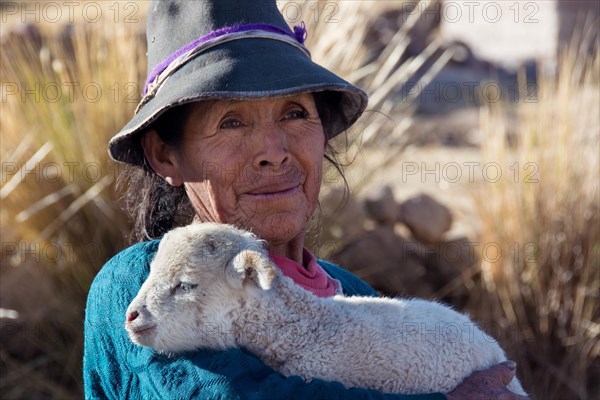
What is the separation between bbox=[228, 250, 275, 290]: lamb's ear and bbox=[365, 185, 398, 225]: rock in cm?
414

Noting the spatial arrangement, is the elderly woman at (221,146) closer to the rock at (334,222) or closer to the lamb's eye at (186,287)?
the lamb's eye at (186,287)

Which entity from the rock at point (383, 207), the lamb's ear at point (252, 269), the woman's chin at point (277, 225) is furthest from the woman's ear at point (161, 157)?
the rock at point (383, 207)

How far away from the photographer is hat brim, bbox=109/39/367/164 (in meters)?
2.55

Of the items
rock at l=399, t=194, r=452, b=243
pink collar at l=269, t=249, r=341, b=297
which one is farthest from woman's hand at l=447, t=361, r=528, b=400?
rock at l=399, t=194, r=452, b=243

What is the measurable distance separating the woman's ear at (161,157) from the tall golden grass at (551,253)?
3229mm

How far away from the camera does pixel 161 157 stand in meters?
2.93

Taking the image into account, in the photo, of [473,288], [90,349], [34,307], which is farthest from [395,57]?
[90,349]

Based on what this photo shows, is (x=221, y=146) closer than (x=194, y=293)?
No

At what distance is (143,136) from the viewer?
2930mm

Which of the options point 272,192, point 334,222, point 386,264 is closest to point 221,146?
point 272,192

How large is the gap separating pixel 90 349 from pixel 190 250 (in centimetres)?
61

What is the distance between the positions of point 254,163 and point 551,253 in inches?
137

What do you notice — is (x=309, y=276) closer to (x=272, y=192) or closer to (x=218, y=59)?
(x=272, y=192)

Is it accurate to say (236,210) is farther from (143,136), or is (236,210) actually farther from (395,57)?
(395,57)
